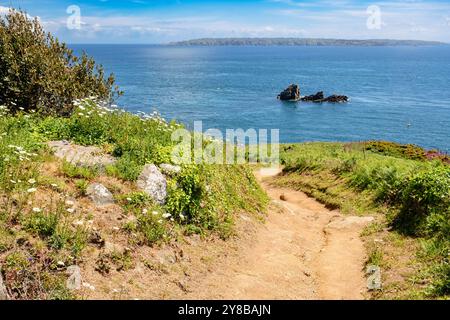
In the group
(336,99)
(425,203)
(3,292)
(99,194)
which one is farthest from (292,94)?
(3,292)

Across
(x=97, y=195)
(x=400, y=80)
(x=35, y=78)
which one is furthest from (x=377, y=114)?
(x=97, y=195)

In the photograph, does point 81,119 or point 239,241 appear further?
point 81,119

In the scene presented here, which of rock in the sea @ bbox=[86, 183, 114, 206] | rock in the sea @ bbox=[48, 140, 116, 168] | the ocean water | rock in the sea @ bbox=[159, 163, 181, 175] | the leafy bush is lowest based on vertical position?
the ocean water

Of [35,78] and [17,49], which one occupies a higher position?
[17,49]

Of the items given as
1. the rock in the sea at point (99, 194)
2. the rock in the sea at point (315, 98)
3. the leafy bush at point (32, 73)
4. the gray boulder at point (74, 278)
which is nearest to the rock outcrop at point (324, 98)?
the rock in the sea at point (315, 98)

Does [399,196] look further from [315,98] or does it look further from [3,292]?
[315,98]

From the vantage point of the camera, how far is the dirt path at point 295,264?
10.2 metres

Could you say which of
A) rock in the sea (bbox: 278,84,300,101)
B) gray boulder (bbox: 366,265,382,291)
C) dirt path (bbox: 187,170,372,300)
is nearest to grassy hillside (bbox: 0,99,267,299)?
dirt path (bbox: 187,170,372,300)

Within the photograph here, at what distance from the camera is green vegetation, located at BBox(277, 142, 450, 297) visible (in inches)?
456

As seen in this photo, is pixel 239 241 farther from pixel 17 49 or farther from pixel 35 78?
pixel 17 49

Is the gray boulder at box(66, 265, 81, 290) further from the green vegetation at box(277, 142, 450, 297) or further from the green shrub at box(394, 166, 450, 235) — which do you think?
the green shrub at box(394, 166, 450, 235)

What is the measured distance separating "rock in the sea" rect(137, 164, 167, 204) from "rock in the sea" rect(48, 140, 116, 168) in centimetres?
114
